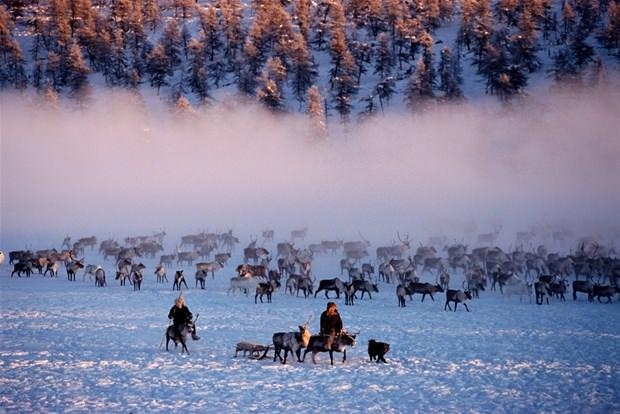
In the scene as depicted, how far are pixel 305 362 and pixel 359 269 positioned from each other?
20.8m

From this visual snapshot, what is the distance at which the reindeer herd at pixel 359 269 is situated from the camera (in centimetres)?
2506

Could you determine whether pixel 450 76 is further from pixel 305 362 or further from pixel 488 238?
pixel 305 362

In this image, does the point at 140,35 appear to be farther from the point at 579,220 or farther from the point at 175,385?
the point at 175,385

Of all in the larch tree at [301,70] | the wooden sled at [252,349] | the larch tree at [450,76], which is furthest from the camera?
the larch tree at [301,70]

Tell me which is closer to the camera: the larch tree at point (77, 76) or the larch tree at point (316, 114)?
the larch tree at point (316, 114)

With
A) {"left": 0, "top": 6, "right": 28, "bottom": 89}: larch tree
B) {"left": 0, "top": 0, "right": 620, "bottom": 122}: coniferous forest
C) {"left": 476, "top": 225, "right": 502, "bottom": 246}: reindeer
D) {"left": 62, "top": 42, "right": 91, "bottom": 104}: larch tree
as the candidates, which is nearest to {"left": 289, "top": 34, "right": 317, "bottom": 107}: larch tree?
{"left": 0, "top": 0, "right": 620, "bottom": 122}: coniferous forest

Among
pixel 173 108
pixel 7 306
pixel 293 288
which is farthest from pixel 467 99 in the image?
pixel 7 306

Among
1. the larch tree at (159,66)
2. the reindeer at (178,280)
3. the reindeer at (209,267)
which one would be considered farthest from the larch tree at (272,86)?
the reindeer at (178,280)

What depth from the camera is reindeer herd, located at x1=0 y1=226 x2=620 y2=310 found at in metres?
25.1

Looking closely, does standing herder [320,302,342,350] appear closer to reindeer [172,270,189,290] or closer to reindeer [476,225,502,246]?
reindeer [172,270,189,290]

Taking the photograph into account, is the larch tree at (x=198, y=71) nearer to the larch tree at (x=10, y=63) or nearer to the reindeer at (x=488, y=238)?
the larch tree at (x=10, y=63)

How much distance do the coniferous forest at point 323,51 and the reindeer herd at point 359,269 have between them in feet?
106

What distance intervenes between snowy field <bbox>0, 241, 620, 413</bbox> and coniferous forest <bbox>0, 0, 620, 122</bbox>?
1915 inches

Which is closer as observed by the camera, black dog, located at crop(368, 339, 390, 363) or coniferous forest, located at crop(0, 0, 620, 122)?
black dog, located at crop(368, 339, 390, 363)
